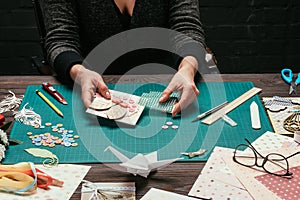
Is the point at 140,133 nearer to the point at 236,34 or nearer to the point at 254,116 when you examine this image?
the point at 254,116

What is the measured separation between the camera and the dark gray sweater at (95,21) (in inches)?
64.7

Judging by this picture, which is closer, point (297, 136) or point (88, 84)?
point (297, 136)

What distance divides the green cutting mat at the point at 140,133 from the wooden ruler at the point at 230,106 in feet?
0.05

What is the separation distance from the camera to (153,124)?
4.25 feet

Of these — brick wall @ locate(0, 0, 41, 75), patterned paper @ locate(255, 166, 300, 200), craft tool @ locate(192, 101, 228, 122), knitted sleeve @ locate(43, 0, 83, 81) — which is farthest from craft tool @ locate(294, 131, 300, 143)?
brick wall @ locate(0, 0, 41, 75)

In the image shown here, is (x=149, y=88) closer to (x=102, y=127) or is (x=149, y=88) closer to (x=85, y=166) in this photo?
(x=102, y=127)

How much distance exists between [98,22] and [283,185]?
0.96 meters

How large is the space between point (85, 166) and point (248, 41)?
183cm

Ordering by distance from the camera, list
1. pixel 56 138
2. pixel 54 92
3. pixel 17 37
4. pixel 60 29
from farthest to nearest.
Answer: pixel 17 37, pixel 60 29, pixel 54 92, pixel 56 138

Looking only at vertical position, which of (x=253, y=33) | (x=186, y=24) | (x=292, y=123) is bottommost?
(x=253, y=33)

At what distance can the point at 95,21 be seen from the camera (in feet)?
5.64

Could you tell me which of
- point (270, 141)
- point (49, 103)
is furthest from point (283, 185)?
point (49, 103)

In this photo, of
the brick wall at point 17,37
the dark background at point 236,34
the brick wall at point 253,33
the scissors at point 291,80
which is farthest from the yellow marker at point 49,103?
the brick wall at point 253,33

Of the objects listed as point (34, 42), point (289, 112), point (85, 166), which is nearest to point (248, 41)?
point (34, 42)
